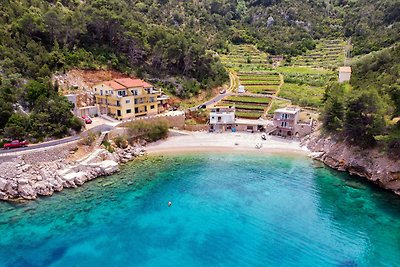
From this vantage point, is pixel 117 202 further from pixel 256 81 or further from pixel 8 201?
pixel 256 81

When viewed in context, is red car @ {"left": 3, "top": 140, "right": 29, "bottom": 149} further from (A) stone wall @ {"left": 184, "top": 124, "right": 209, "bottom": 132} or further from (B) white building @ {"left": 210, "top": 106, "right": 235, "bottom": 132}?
(B) white building @ {"left": 210, "top": 106, "right": 235, "bottom": 132}

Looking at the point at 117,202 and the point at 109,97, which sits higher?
the point at 109,97

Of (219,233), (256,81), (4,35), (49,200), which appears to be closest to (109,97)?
(4,35)

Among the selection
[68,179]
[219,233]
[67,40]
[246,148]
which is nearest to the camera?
[219,233]

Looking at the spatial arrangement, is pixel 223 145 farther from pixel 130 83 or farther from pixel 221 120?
pixel 130 83

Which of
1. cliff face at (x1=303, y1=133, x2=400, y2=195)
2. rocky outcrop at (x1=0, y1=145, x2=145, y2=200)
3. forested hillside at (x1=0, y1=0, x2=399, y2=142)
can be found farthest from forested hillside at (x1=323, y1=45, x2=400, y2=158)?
rocky outcrop at (x1=0, y1=145, x2=145, y2=200)

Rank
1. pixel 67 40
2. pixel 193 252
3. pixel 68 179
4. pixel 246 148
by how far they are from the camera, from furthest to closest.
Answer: pixel 67 40
pixel 246 148
pixel 68 179
pixel 193 252

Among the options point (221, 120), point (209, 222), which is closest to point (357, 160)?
point (209, 222)

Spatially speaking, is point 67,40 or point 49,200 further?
point 67,40

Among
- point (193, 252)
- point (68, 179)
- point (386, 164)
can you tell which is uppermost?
point (386, 164)
